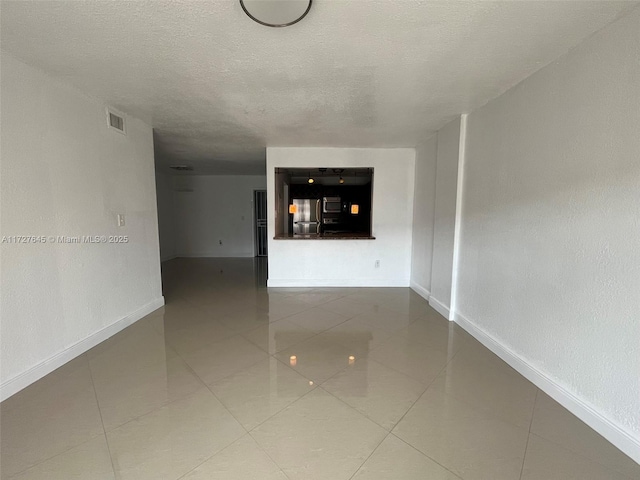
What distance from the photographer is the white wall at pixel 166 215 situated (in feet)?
22.2

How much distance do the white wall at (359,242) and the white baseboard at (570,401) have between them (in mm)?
2141

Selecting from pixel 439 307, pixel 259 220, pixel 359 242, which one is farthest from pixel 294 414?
pixel 259 220

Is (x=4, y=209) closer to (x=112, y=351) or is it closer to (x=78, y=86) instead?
(x=78, y=86)

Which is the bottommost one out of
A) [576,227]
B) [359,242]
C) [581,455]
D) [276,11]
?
[581,455]

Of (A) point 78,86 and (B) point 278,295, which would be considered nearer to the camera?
(A) point 78,86

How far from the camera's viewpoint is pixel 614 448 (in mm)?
1459

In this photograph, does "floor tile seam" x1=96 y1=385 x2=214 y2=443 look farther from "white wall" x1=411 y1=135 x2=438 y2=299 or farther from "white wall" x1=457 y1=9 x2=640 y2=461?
"white wall" x1=411 y1=135 x2=438 y2=299

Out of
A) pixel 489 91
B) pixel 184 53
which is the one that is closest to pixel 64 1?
pixel 184 53

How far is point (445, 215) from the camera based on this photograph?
10.8 feet

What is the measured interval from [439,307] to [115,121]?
429 centimetres

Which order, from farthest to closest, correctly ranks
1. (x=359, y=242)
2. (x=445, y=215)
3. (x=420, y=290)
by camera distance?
(x=359, y=242) < (x=420, y=290) < (x=445, y=215)

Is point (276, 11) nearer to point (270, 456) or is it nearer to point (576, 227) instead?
point (576, 227)

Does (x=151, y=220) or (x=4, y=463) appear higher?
(x=151, y=220)

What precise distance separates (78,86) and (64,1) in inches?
47.0
